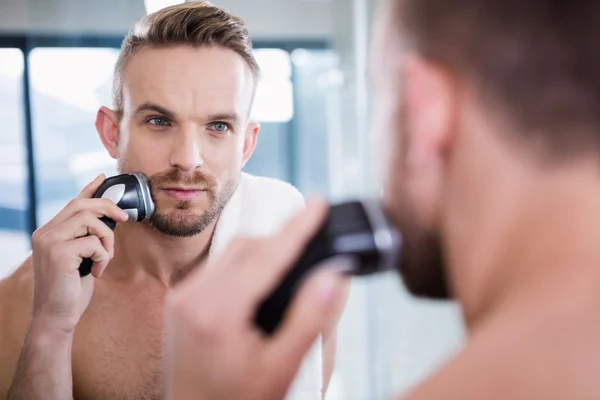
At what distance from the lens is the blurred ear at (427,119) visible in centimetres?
40

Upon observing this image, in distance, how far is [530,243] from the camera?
14.6 inches

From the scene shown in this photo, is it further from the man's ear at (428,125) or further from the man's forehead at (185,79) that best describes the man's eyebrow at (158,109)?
the man's ear at (428,125)

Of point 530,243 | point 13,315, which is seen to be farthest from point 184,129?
point 530,243

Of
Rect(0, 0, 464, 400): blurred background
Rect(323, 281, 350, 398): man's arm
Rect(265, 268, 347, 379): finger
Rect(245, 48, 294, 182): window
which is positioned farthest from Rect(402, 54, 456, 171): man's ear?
Rect(245, 48, 294, 182): window

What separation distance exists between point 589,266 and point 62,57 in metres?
3.65

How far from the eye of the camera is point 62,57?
355 cm

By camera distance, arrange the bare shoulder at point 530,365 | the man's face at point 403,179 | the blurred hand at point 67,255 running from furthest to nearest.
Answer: the blurred hand at point 67,255
the man's face at point 403,179
the bare shoulder at point 530,365

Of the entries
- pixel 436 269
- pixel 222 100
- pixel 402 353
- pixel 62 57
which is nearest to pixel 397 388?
pixel 402 353

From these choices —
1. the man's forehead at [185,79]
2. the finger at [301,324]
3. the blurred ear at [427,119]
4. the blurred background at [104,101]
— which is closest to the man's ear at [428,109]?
the blurred ear at [427,119]

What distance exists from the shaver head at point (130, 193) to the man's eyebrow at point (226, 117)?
0.60 feet

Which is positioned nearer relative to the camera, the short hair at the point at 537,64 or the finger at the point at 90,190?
the short hair at the point at 537,64

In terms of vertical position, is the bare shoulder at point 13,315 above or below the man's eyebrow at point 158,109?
below

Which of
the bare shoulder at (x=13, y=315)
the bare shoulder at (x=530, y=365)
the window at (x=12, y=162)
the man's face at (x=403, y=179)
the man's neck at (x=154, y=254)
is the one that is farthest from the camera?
the window at (x=12, y=162)

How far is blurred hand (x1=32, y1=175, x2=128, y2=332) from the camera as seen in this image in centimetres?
99
